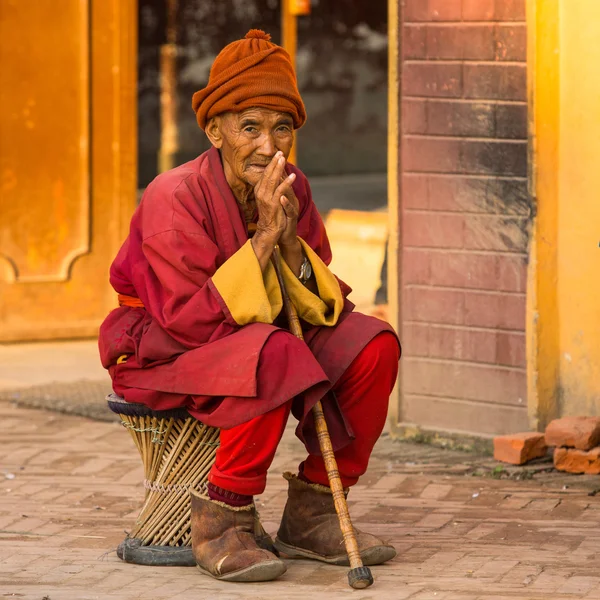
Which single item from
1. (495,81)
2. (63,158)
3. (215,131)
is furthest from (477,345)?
(63,158)

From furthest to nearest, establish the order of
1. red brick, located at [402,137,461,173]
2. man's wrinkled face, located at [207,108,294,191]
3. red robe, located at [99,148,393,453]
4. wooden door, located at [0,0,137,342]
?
1. wooden door, located at [0,0,137,342]
2. red brick, located at [402,137,461,173]
3. man's wrinkled face, located at [207,108,294,191]
4. red robe, located at [99,148,393,453]

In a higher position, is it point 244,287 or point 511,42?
point 511,42

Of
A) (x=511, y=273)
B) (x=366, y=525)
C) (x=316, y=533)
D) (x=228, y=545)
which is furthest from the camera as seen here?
(x=511, y=273)

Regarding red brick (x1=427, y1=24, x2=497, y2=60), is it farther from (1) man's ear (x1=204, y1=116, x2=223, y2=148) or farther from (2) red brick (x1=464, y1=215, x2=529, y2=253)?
(1) man's ear (x1=204, y1=116, x2=223, y2=148)

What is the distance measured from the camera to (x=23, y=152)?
26.8 ft

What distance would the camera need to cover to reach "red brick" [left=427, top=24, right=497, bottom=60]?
5.91 metres

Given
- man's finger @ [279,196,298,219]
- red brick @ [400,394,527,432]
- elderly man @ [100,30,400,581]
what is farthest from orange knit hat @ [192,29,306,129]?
red brick @ [400,394,527,432]

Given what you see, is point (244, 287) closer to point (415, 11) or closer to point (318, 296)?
point (318, 296)

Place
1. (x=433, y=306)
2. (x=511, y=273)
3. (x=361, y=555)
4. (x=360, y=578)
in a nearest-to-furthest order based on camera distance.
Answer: (x=360, y=578)
(x=361, y=555)
(x=511, y=273)
(x=433, y=306)

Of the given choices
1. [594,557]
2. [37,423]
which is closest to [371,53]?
[37,423]

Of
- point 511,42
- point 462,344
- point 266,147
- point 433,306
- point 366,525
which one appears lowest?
point 366,525

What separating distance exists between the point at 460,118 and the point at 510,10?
0.48 meters

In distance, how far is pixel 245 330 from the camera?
166 inches

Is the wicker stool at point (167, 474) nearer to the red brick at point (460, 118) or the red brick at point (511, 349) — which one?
the red brick at point (511, 349)
